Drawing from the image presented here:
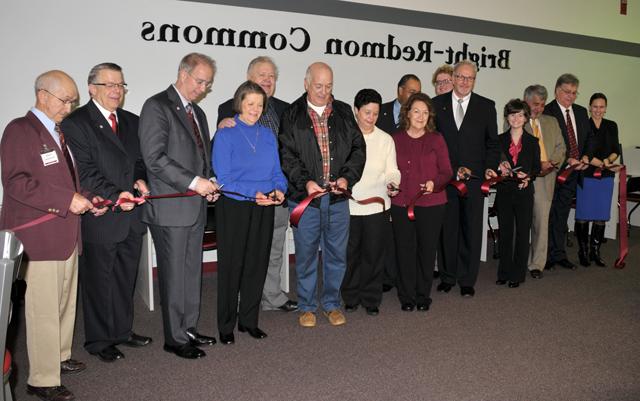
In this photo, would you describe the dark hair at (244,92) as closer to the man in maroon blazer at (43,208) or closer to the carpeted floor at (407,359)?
the man in maroon blazer at (43,208)

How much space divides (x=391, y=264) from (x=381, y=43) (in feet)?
9.86

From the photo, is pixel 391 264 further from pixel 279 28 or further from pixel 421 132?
pixel 279 28

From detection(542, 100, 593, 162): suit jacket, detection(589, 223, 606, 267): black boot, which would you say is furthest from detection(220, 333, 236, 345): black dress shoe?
detection(589, 223, 606, 267): black boot

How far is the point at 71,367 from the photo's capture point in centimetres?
344

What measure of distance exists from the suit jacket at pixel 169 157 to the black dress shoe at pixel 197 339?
767 millimetres

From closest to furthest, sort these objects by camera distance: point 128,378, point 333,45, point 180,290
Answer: point 128,378, point 180,290, point 333,45

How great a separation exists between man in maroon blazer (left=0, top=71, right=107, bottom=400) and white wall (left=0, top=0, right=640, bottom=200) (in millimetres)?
2439

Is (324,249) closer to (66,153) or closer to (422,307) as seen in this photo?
(422,307)

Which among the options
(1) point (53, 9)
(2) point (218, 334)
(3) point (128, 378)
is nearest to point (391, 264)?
(2) point (218, 334)

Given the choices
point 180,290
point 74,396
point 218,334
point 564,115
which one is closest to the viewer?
point 74,396

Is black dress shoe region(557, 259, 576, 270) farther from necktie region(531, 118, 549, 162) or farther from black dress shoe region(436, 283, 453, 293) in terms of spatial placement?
black dress shoe region(436, 283, 453, 293)

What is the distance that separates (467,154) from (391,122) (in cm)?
79

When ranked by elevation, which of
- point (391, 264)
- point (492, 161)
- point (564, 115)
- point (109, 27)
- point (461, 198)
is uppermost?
point (109, 27)

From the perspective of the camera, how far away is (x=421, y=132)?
4613 millimetres
